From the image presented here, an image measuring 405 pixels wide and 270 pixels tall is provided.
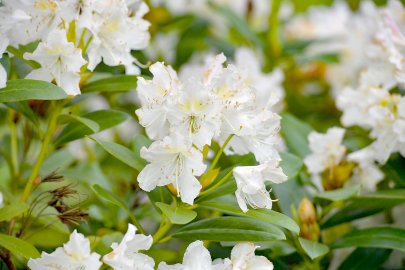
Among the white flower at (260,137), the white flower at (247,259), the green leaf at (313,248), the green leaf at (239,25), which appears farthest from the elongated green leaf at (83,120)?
the green leaf at (239,25)

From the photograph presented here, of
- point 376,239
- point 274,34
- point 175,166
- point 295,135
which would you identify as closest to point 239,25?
point 274,34

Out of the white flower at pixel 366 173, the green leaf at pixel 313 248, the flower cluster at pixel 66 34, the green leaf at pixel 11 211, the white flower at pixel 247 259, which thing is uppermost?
the flower cluster at pixel 66 34

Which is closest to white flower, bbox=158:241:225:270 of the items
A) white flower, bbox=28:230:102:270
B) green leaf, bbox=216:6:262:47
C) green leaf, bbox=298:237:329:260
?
white flower, bbox=28:230:102:270

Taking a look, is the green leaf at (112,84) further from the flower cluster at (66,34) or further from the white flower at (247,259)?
the white flower at (247,259)

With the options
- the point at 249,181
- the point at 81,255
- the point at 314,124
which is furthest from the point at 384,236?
the point at 314,124

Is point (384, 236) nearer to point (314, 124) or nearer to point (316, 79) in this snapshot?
point (314, 124)

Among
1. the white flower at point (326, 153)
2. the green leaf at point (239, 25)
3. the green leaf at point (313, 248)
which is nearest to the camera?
the green leaf at point (313, 248)

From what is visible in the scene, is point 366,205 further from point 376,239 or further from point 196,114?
point 196,114
